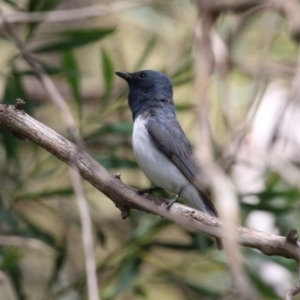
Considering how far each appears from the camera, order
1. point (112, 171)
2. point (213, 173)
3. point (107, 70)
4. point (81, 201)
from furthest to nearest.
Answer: point (112, 171) → point (107, 70) → point (81, 201) → point (213, 173)

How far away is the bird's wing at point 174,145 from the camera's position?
13.7ft

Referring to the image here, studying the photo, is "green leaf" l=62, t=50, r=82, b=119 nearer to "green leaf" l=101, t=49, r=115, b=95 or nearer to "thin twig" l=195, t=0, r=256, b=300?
"green leaf" l=101, t=49, r=115, b=95

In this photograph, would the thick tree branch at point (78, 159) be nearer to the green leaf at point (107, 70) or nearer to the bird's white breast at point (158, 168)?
the bird's white breast at point (158, 168)

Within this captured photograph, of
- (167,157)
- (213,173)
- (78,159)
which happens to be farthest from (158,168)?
(213,173)

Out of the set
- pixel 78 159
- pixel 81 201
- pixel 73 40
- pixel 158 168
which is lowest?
pixel 78 159

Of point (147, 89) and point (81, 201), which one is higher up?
point (147, 89)

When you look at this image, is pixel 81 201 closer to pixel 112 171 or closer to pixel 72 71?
pixel 72 71

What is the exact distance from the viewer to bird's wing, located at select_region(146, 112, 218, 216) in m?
4.17

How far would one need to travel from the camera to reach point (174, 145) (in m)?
4.23

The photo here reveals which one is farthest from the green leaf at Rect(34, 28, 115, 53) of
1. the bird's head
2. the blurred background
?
the bird's head

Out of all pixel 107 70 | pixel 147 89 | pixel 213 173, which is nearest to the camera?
pixel 213 173

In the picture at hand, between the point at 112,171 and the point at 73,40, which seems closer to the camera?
the point at 73,40

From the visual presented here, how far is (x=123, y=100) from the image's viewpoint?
5070 mm

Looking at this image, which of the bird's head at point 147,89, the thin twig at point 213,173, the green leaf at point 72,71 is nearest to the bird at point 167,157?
the bird's head at point 147,89
